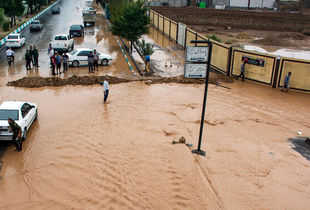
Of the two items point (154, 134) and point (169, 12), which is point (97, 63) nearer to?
point (154, 134)

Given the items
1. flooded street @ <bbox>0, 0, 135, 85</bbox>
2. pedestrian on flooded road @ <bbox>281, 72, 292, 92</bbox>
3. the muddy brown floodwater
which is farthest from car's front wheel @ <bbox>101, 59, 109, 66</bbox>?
pedestrian on flooded road @ <bbox>281, 72, 292, 92</bbox>

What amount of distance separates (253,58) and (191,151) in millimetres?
11865

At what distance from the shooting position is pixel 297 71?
18.5 metres

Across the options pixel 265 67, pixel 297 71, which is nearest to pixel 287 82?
pixel 297 71

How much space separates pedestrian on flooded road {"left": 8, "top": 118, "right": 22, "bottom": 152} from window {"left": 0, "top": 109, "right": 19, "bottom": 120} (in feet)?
2.43

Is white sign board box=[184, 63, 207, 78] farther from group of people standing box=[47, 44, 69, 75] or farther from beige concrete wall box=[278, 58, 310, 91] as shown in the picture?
group of people standing box=[47, 44, 69, 75]

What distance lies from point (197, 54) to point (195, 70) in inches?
21.6

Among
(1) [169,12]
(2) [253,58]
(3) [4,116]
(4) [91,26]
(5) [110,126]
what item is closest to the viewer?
(3) [4,116]

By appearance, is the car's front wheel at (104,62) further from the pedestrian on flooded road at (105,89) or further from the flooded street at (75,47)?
the pedestrian on flooded road at (105,89)

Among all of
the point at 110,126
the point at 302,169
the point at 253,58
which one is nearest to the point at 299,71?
the point at 253,58

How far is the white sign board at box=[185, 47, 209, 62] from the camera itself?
32.7 feet

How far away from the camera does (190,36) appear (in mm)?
29141

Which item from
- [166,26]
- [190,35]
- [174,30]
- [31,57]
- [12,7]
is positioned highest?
[12,7]

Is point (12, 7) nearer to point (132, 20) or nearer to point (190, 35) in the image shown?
point (132, 20)
